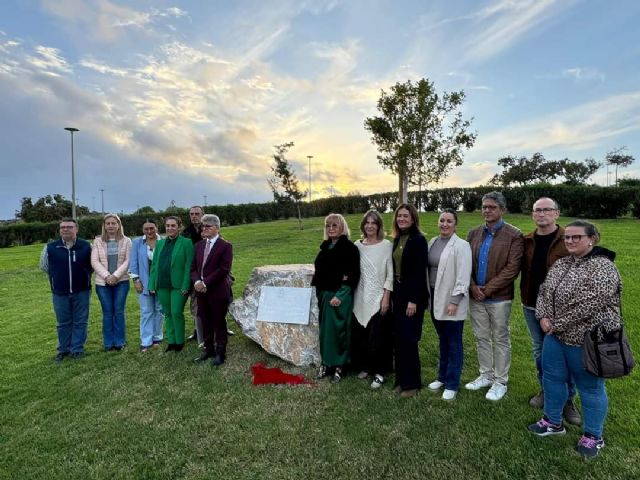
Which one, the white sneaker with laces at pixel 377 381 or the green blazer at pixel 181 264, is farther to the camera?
the green blazer at pixel 181 264

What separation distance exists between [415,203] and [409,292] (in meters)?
23.3

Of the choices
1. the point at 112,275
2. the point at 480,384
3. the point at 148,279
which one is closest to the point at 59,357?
the point at 112,275

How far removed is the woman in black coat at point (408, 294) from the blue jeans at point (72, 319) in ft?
15.3

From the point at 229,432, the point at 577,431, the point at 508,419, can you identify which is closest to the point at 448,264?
the point at 508,419

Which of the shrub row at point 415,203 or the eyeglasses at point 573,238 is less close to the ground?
the shrub row at point 415,203

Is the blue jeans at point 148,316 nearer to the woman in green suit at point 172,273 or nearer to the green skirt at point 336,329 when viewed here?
the woman in green suit at point 172,273

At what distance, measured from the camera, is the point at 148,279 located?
6258 millimetres

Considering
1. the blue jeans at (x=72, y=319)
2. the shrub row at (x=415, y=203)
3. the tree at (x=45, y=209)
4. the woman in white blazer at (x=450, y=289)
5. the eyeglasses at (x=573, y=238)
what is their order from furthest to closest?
1. the tree at (x=45, y=209)
2. the shrub row at (x=415, y=203)
3. the blue jeans at (x=72, y=319)
4. the woman in white blazer at (x=450, y=289)
5. the eyeglasses at (x=573, y=238)

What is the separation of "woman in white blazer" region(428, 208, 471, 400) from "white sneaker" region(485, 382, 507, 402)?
33 centimetres

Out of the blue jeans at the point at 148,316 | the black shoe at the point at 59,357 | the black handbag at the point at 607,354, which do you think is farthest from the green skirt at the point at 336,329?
the black shoe at the point at 59,357

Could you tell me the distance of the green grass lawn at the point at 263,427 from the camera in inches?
133

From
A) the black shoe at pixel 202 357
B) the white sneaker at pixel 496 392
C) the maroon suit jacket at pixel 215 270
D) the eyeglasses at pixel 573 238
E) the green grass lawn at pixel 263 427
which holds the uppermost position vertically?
the eyeglasses at pixel 573 238

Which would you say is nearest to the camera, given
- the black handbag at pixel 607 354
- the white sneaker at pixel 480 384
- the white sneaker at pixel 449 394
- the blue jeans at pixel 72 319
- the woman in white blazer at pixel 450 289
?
the black handbag at pixel 607 354

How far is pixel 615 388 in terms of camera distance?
444 centimetres
